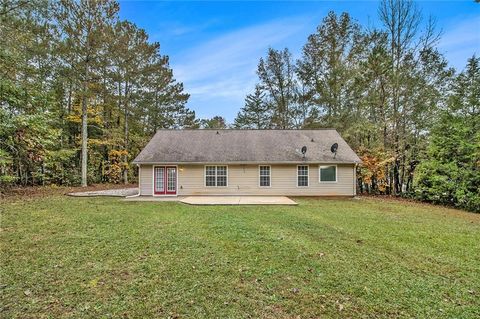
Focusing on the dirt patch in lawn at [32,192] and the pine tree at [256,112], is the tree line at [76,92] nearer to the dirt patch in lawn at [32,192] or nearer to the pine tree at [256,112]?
the dirt patch in lawn at [32,192]

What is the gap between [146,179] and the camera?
15.2 meters

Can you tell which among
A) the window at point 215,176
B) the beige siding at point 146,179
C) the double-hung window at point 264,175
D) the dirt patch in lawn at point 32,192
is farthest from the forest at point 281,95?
the window at point 215,176

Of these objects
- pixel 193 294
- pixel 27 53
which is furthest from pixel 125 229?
pixel 27 53

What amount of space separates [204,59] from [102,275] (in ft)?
57.6

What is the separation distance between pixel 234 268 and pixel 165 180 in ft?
38.2

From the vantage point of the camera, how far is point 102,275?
165 inches

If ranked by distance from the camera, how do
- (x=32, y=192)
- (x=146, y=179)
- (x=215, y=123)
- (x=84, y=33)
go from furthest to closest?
(x=215, y=123) < (x=84, y=33) < (x=146, y=179) < (x=32, y=192)

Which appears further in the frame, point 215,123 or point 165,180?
point 215,123

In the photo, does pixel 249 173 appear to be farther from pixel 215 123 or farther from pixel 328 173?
pixel 215 123

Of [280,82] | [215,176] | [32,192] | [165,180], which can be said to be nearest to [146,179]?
[165,180]

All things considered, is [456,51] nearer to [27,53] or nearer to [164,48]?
[164,48]

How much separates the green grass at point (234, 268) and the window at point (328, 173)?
7034mm

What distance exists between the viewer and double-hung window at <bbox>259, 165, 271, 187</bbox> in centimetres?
1538

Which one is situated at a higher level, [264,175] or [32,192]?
[264,175]
